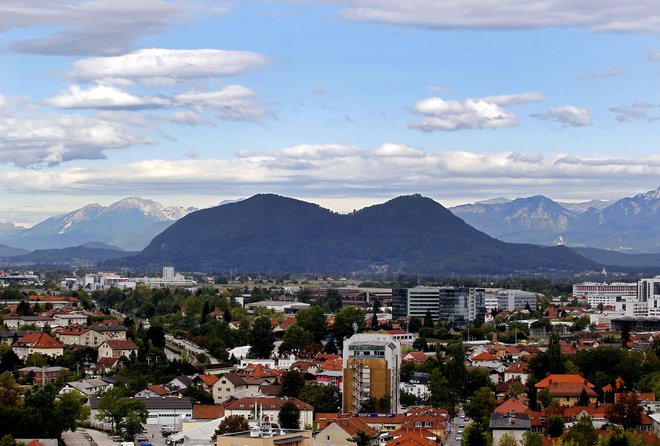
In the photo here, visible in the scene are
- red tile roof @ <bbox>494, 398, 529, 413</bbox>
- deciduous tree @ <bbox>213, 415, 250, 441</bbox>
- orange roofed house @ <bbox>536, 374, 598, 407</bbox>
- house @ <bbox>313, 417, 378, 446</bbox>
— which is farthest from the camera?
orange roofed house @ <bbox>536, 374, 598, 407</bbox>

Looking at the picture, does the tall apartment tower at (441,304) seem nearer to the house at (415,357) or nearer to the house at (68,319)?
the house at (68,319)

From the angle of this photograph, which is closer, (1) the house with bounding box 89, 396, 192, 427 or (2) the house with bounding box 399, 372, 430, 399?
(1) the house with bounding box 89, 396, 192, 427

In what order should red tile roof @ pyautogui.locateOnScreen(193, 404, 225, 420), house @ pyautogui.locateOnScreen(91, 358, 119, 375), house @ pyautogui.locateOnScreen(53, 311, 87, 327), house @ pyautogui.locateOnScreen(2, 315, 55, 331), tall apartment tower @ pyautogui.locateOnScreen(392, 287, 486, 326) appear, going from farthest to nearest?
tall apartment tower @ pyautogui.locateOnScreen(392, 287, 486, 326) < house @ pyautogui.locateOnScreen(53, 311, 87, 327) < house @ pyautogui.locateOnScreen(2, 315, 55, 331) < house @ pyautogui.locateOnScreen(91, 358, 119, 375) < red tile roof @ pyautogui.locateOnScreen(193, 404, 225, 420)

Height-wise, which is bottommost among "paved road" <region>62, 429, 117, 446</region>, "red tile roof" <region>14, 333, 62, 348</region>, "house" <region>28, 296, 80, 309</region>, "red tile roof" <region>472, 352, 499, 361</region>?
"paved road" <region>62, 429, 117, 446</region>

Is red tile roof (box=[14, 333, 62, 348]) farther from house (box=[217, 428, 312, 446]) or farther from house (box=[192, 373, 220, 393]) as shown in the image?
house (box=[217, 428, 312, 446])

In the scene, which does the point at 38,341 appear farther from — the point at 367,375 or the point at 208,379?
the point at 367,375

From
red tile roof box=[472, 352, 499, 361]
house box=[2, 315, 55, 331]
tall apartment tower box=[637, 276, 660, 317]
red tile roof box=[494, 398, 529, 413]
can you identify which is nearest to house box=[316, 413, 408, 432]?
red tile roof box=[494, 398, 529, 413]

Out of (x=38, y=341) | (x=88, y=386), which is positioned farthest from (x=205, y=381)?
(x=38, y=341)
